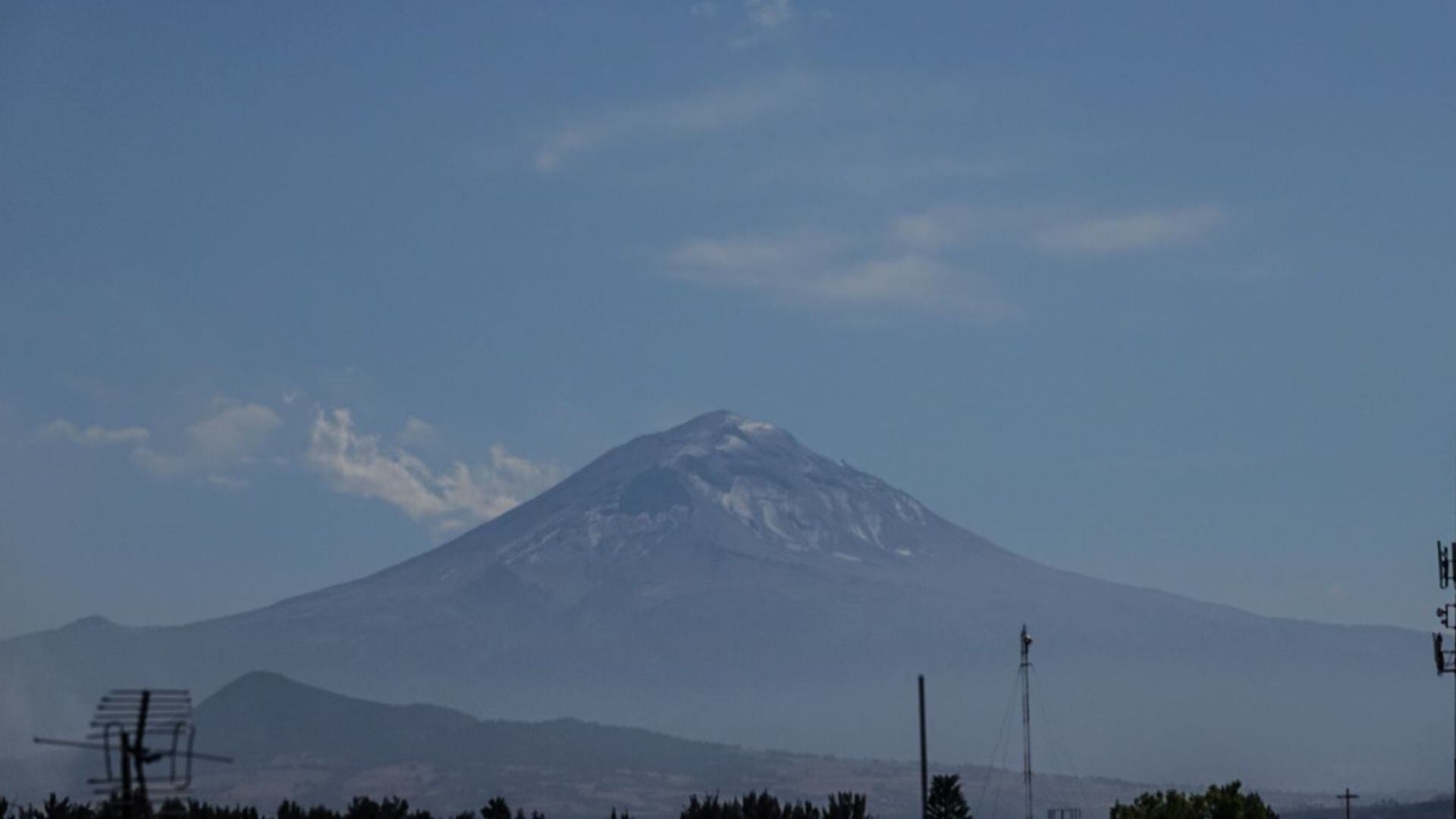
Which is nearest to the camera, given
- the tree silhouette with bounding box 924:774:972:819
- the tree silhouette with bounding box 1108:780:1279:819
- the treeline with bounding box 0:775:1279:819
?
the tree silhouette with bounding box 924:774:972:819

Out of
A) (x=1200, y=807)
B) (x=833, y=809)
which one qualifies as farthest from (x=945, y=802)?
(x=1200, y=807)

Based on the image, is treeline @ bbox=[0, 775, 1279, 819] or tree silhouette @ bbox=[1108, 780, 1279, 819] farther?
tree silhouette @ bbox=[1108, 780, 1279, 819]

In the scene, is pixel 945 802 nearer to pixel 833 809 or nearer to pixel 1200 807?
pixel 833 809

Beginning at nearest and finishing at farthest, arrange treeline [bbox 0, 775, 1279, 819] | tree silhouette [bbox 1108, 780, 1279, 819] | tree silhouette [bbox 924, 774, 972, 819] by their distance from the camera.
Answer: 1. tree silhouette [bbox 924, 774, 972, 819]
2. treeline [bbox 0, 775, 1279, 819]
3. tree silhouette [bbox 1108, 780, 1279, 819]

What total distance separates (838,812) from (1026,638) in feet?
67.5

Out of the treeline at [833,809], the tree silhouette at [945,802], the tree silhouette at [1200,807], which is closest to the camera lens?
the tree silhouette at [945,802]

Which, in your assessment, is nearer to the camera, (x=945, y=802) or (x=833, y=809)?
(x=833, y=809)

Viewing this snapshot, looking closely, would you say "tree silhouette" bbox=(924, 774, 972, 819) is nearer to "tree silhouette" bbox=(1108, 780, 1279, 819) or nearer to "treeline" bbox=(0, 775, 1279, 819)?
"treeline" bbox=(0, 775, 1279, 819)

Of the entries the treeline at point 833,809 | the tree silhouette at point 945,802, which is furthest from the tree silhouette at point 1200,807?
the tree silhouette at point 945,802

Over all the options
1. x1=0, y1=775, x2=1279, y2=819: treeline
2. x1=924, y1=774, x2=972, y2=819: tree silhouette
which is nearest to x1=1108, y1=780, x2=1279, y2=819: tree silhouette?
x1=0, y1=775, x2=1279, y2=819: treeline

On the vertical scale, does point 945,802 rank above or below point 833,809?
above

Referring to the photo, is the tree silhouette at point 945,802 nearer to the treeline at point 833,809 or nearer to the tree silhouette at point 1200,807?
the treeline at point 833,809

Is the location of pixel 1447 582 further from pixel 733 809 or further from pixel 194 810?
pixel 194 810

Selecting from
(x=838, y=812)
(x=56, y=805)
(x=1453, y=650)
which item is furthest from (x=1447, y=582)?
(x=56, y=805)
